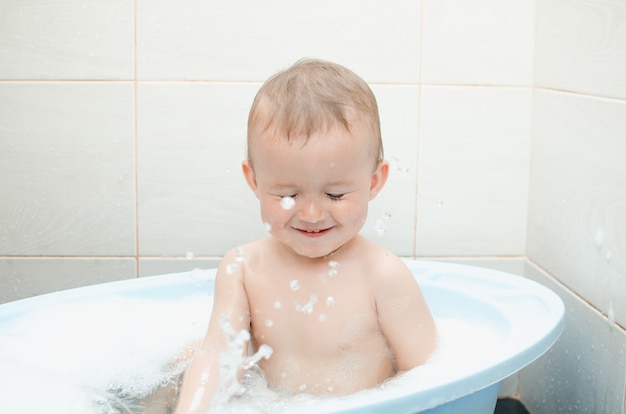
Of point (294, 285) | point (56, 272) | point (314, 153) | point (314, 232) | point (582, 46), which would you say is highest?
point (582, 46)

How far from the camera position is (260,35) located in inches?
81.8

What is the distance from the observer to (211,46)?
6.82 feet

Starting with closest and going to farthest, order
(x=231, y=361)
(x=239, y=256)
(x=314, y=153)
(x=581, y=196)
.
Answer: (x=314, y=153), (x=231, y=361), (x=239, y=256), (x=581, y=196)

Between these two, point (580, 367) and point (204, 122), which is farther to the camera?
point (204, 122)

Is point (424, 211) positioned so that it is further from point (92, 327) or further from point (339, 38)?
point (92, 327)

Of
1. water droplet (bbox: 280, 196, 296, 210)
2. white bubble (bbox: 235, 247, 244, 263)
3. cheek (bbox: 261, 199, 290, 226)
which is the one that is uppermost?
water droplet (bbox: 280, 196, 296, 210)

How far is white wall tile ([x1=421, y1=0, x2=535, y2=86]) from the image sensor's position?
209 cm

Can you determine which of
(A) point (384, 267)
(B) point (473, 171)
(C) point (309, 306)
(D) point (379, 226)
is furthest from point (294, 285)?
(B) point (473, 171)

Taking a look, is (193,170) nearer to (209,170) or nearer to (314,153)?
(209,170)

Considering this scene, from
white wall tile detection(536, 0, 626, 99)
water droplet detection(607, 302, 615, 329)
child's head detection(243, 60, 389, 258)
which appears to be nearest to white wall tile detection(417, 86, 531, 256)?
white wall tile detection(536, 0, 626, 99)

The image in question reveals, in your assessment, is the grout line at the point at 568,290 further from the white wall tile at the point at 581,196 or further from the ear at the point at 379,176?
the ear at the point at 379,176

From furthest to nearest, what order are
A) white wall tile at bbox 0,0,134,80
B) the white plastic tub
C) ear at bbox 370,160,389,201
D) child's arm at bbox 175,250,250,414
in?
white wall tile at bbox 0,0,134,80 < ear at bbox 370,160,389,201 < child's arm at bbox 175,250,250,414 < the white plastic tub

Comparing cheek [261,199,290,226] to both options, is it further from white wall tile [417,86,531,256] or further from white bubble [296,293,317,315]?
white wall tile [417,86,531,256]

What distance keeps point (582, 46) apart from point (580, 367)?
68cm
